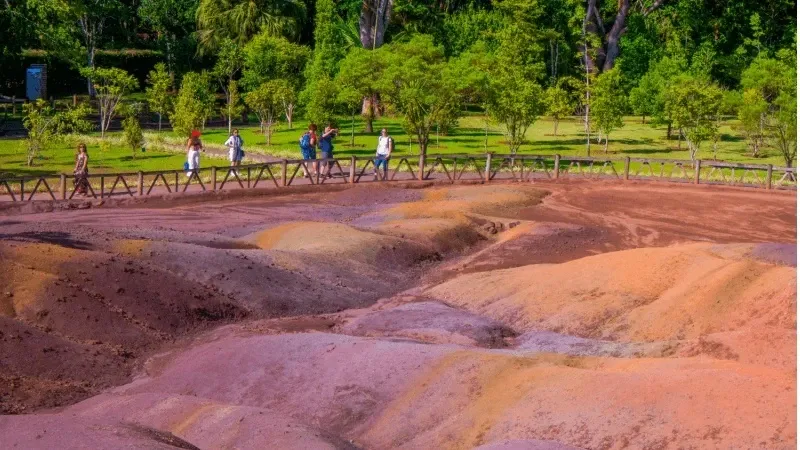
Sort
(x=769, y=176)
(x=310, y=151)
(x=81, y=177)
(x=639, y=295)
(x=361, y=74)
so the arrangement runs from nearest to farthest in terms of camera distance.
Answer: (x=639, y=295) < (x=81, y=177) < (x=769, y=176) < (x=310, y=151) < (x=361, y=74)

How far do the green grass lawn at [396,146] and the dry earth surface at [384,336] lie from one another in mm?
17461

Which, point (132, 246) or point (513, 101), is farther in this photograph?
point (513, 101)

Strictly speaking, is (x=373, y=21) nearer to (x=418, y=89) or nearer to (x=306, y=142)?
(x=418, y=89)

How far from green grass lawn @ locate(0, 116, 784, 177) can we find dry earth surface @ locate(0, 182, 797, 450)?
17461 millimetres

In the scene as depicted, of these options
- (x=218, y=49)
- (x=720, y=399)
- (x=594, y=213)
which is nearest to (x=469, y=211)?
(x=594, y=213)

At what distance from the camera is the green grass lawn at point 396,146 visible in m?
51.8

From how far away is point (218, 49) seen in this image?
78.8 metres

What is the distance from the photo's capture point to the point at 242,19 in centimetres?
7694

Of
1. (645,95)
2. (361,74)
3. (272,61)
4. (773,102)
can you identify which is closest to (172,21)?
(272,61)

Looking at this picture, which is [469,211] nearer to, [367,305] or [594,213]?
[594,213]

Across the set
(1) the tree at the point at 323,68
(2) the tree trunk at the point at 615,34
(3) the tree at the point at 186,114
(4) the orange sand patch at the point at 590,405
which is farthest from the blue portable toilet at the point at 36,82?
(4) the orange sand patch at the point at 590,405

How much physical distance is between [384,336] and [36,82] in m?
57.6

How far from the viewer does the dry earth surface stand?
16.6m

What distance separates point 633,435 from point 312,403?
17.0ft
